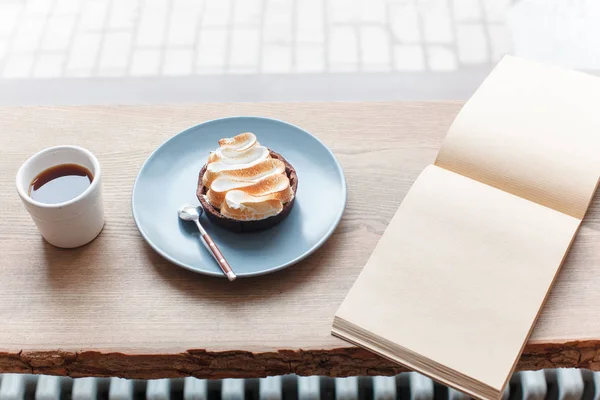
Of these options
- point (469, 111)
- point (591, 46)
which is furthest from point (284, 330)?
point (591, 46)

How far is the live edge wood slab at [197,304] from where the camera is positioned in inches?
35.5

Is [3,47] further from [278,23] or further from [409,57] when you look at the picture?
[409,57]

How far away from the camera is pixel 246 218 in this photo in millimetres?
981

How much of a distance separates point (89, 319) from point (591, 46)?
1.80 meters

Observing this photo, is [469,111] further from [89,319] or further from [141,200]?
[89,319]

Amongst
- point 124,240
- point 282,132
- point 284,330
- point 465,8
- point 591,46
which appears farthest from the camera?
point 465,8

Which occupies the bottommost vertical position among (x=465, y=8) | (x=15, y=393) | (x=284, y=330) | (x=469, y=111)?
(x=15, y=393)

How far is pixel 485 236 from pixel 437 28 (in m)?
1.39

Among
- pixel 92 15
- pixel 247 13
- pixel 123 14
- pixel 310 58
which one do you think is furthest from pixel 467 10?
pixel 92 15

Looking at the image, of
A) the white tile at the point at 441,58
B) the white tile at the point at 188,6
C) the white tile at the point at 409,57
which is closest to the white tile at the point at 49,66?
the white tile at the point at 188,6

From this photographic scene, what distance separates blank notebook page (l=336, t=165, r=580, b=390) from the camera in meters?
0.85

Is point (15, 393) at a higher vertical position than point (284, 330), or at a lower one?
lower

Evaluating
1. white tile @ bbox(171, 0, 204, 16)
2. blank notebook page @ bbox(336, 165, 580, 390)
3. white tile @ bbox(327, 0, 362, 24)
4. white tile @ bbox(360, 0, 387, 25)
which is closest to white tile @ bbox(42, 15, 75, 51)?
white tile @ bbox(171, 0, 204, 16)

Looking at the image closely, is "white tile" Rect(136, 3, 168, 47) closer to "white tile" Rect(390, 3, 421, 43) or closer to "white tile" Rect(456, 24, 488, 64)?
"white tile" Rect(390, 3, 421, 43)
